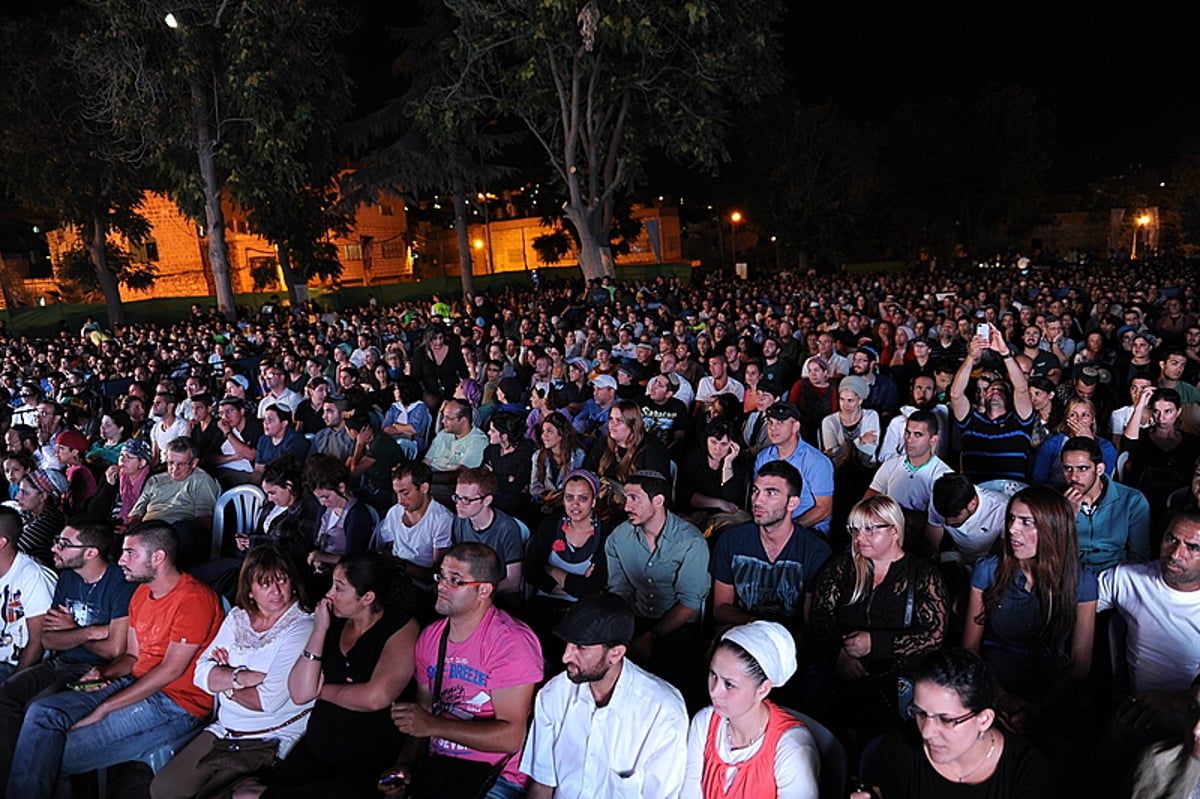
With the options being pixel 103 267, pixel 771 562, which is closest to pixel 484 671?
pixel 771 562

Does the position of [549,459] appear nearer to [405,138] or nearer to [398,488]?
[398,488]

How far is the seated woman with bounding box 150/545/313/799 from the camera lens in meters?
3.29

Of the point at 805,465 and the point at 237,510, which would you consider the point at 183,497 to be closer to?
the point at 237,510

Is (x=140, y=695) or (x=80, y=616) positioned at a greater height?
(x=80, y=616)

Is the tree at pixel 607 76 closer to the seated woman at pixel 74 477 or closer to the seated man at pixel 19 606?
the seated woman at pixel 74 477

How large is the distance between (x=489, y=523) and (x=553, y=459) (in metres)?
1.42


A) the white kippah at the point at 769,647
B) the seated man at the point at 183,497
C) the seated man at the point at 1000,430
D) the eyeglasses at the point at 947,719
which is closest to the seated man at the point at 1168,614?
the eyeglasses at the point at 947,719

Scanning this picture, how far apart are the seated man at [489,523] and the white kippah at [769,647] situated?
1999 mm

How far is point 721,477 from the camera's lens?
17.5 ft

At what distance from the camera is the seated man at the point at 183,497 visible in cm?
538

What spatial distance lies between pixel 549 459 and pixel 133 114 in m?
20.2

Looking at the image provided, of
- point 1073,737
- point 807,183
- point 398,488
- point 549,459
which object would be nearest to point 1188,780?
point 1073,737

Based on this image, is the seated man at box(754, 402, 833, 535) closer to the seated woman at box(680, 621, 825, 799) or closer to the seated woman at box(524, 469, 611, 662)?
the seated woman at box(524, 469, 611, 662)

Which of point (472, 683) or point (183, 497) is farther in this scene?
point (183, 497)
